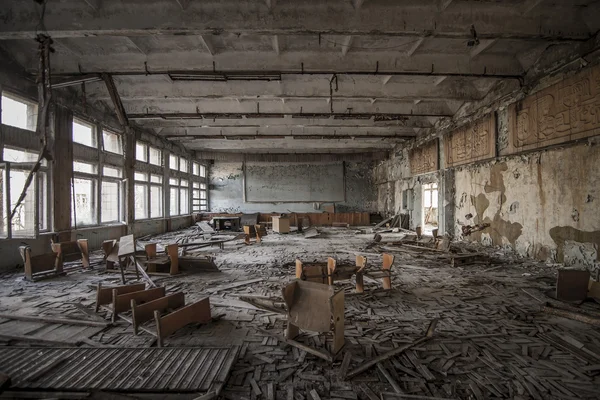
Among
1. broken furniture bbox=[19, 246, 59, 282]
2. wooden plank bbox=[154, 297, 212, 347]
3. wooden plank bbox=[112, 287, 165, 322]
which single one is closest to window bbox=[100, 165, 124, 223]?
broken furniture bbox=[19, 246, 59, 282]

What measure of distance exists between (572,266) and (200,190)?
19875 millimetres

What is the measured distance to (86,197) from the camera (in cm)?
980

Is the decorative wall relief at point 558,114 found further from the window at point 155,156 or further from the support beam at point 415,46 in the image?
the window at point 155,156

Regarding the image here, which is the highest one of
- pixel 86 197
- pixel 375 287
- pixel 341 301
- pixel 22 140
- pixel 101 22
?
pixel 101 22

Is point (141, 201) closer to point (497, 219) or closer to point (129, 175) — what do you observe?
point (129, 175)

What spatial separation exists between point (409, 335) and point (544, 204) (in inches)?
250

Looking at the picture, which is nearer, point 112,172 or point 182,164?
point 112,172

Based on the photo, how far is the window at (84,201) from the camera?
9.30 meters

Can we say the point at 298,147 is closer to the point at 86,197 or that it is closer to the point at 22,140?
the point at 86,197

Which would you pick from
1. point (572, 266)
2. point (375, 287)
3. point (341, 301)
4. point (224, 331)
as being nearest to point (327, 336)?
point (341, 301)

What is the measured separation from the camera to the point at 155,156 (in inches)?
580

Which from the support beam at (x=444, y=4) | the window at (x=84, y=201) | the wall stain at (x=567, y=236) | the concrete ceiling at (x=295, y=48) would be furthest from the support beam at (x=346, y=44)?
the window at (x=84, y=201)

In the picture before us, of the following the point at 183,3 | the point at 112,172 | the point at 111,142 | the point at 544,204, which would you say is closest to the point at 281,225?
the point at 112,172

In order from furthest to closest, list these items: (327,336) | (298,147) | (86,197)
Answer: (298,147)
(86,197)
(327,336)
